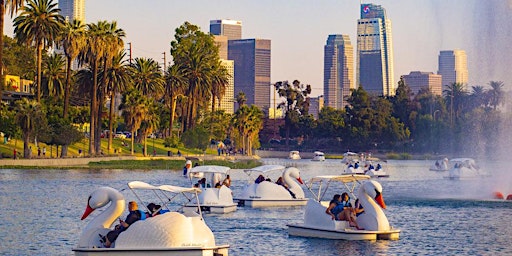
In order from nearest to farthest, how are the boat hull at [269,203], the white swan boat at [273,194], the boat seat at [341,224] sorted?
1. the boat seat at [341,224]
2. the boat hull at [269,203]
3. the white swan boat at [273,194]

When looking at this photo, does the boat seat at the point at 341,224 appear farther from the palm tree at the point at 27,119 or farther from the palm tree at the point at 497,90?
the palm tree at the point at 27,119

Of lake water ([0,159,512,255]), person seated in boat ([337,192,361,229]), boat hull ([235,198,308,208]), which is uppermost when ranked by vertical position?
person seated in boat ([337,192,361,229])

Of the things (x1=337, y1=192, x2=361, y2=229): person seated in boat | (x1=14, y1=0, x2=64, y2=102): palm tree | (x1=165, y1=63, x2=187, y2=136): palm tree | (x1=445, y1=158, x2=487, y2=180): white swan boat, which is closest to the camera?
(x1=337, y1=192, x2=361, y2=229): person seated in boat

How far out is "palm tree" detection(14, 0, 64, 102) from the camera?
388 feet

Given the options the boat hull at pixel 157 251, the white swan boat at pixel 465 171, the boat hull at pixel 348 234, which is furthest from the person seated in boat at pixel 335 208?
the white swan boat at pixel 465 171

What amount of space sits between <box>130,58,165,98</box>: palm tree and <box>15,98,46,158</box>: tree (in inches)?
1808

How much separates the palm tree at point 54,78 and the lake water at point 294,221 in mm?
76040

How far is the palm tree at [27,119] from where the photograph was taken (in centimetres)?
10331

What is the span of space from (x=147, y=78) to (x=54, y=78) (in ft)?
46.6

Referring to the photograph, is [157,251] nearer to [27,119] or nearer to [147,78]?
[27,119]

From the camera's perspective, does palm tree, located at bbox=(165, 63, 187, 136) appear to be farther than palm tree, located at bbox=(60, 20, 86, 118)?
Yes

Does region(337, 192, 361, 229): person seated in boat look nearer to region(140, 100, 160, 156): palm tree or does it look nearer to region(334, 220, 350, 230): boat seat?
region(334, 220, 350, 230): boat seat

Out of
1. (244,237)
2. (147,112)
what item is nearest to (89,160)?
(147,112)

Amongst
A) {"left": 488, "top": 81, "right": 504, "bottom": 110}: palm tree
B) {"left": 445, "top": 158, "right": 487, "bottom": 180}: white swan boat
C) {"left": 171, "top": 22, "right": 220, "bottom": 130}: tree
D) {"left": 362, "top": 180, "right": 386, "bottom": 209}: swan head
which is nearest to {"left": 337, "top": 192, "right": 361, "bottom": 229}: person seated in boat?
{"left": 362, "top": 180, "right": 386, "bottom": 209}: swan head
